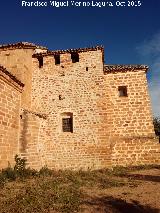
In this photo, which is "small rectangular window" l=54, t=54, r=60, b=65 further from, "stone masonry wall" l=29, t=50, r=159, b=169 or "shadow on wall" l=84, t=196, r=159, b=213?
"shadow on wall" l=84, t=196, r=159, b=213

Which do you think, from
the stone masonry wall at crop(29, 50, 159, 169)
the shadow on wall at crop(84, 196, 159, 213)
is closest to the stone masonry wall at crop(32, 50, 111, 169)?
the stone masonry wall at crop(29, 50, 159, 169)

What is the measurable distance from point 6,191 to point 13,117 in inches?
179

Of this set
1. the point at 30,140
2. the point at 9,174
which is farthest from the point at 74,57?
the point at 9,174

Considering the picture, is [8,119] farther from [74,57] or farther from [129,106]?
[129,106]

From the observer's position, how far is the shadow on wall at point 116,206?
5.88 m

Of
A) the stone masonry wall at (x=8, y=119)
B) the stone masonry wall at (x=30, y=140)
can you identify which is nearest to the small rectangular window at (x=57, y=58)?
the stone masonry wall at (x=8, y=119)

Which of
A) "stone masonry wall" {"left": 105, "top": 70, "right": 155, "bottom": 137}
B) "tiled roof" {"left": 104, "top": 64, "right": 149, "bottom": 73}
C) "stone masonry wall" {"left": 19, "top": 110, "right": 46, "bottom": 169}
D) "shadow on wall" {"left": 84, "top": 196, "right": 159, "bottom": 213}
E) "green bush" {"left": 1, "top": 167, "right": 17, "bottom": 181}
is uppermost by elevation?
"tiled roof" {"left": 104, "top": 64, "right": 149, "bottom": 73}

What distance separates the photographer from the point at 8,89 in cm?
1151

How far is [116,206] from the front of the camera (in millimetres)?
6250

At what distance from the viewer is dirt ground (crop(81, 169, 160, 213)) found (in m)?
6.00

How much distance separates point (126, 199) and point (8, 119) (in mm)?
6765

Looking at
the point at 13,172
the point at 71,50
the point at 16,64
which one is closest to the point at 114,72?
the point at 71,50

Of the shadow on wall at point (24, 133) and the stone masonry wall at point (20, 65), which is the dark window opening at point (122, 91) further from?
the shadow on wall at point (24, 133)

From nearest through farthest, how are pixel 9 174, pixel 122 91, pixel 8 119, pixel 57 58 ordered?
pixel 9 174, pixel 8 119, pixel 122 91, pixel 57 58
